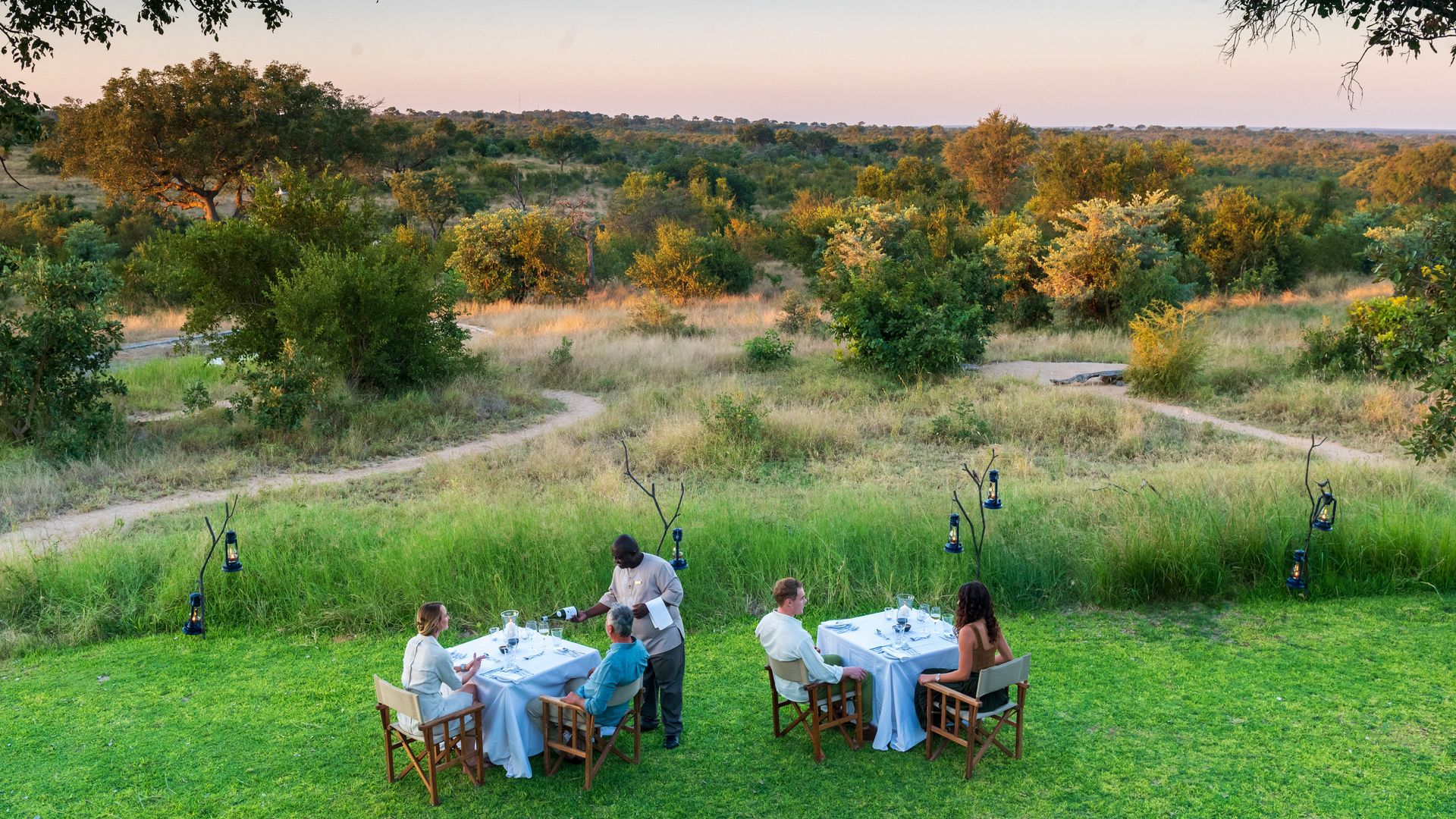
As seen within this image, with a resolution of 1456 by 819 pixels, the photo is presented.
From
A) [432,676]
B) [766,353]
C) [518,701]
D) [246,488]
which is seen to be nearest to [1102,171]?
[766,353]

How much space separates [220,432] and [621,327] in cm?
1207

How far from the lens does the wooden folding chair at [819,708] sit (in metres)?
5.76

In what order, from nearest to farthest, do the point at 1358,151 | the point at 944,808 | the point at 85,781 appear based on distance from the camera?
1. the point at 944,808
2. the point at 85,781
3. the point at 1358,151

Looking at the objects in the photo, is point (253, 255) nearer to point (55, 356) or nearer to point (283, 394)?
point (283, 394)

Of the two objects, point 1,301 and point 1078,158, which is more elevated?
point 1078,158

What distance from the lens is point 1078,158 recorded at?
33.8 meters

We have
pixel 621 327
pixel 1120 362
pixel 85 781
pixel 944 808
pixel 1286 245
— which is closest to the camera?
pixel 944 808

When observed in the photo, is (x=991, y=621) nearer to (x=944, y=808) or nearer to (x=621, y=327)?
(x=944, y=808)

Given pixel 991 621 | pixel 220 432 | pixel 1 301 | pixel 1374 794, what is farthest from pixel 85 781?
pixel 1 301

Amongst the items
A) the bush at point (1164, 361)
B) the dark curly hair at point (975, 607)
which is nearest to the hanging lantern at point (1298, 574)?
the dark curly hair at point (975, 607)

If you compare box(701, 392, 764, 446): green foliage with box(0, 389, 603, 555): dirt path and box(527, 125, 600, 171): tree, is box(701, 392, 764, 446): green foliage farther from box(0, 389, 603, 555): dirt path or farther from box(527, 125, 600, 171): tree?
box(527, 125, 600, 171): tree

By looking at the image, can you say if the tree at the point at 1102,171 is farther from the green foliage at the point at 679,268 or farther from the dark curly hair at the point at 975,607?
the dark curly hair at the point at 975,607

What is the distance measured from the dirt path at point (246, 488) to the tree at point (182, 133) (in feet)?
74.8

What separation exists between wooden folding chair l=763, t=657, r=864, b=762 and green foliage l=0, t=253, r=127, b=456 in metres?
11.9
